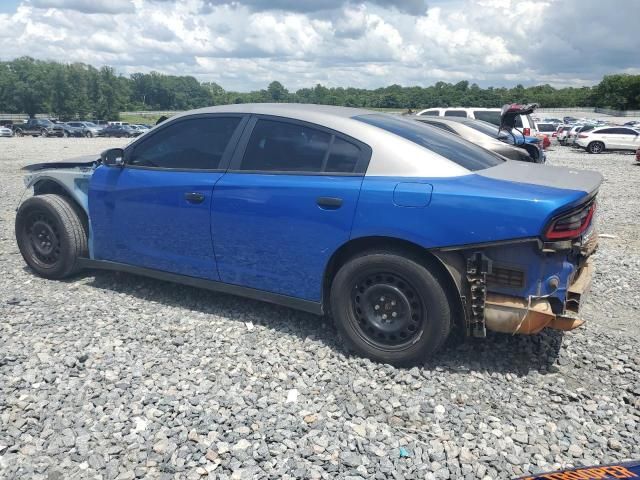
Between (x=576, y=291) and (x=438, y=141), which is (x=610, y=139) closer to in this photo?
(x=438, y=141)

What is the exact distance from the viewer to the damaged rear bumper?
132 inches

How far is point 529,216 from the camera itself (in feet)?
10.4

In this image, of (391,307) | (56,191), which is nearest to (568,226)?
(391,307)

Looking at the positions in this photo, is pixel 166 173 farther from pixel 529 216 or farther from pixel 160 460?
pixel 529 216

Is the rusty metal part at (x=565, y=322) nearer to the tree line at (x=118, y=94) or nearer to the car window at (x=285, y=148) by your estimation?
the car window at (x=285, y=148)

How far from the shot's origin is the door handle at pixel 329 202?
3.70 m

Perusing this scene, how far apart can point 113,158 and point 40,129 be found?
48.5 meters

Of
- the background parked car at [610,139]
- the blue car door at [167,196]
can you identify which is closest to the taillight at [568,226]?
the blue car door at [167,196]

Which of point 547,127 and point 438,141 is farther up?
point 438,141

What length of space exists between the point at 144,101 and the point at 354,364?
5077 inches

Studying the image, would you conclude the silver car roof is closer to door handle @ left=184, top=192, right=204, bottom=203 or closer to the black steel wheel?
the black steel wheel

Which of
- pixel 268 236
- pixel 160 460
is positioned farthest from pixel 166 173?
pixel 160 460

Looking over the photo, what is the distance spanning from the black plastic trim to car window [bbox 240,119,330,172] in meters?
0.94

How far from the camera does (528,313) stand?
334cm
